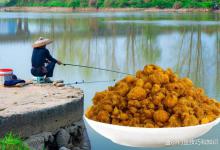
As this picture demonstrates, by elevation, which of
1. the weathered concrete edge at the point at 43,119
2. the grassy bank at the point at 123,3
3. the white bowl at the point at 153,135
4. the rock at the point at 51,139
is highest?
the white bowl at the point at 153,135

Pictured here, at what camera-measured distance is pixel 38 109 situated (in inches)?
246

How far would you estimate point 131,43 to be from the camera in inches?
972

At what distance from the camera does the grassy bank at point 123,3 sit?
53656 millimetres

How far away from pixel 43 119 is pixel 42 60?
1.85 m

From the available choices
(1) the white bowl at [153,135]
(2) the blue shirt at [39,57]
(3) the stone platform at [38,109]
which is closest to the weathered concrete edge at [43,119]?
(3) the stone platform at [38,109]

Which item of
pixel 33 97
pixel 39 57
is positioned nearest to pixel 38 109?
pixel 33 97

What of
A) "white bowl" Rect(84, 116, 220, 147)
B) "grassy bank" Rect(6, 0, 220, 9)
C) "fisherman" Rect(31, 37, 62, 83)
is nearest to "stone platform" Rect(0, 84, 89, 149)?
"fisherman" Rect(31, 37, 62, 83)

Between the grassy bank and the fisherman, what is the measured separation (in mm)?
46120

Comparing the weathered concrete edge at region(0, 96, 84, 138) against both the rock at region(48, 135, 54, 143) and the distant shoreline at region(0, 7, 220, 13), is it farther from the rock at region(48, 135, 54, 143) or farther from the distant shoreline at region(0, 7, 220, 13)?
the distant shoreline at region(0, 7, 220, 13)

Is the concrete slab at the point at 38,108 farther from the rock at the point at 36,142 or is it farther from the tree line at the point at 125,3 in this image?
the tree line at the point at 125,3

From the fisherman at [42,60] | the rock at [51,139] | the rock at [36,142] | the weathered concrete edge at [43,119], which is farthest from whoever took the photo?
the fisherman at [42,60]

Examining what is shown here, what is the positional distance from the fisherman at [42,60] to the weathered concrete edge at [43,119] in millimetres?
1168

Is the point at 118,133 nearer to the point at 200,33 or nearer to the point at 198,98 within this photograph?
the point at 198,98

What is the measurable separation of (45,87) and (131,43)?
1711 centimetres
